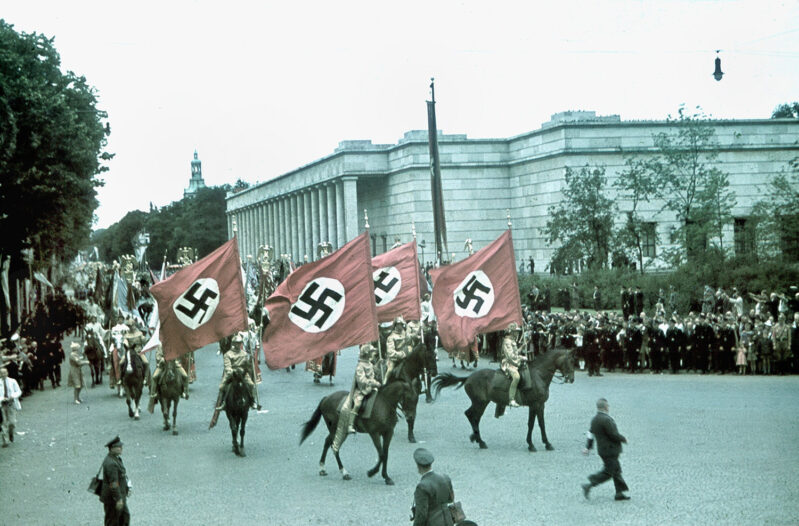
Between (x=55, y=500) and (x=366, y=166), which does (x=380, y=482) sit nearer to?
(x=55, y=500)

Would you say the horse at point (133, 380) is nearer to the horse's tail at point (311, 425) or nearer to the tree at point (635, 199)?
the horse's tail at point (311, 425)

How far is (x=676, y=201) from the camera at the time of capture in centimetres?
4772

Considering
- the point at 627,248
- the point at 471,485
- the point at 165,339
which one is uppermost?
the point at 627,248

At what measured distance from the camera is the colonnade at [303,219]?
79312 mm

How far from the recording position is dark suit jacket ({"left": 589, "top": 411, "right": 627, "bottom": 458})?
13.5 meters

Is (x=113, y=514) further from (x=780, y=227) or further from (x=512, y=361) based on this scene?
(x=780, y=227)

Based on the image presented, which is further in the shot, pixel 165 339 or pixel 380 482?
pixel 165 339

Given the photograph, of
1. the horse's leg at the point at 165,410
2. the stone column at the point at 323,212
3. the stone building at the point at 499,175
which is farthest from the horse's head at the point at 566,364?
the stone column at the point at 323,212

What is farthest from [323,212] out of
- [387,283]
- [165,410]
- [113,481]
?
[113,481]

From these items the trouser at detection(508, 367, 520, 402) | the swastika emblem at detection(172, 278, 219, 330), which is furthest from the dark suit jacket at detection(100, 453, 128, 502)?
the trouser at detection(508, 367, 520, 402)

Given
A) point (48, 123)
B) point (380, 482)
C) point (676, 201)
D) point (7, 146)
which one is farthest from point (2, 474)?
point (676, 201)

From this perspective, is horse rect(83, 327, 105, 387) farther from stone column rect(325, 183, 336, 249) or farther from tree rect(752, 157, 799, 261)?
stone column rect(325, 183, 336, 249)

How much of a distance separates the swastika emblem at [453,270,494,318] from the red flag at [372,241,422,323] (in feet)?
6.56

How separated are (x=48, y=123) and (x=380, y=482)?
24.2 meters
